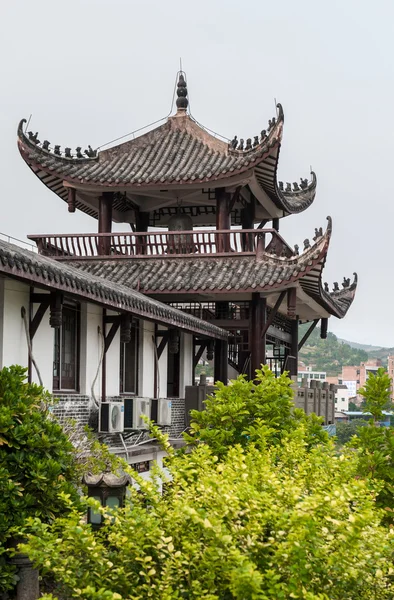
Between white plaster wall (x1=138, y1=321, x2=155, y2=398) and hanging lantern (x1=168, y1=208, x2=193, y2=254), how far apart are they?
6374mm

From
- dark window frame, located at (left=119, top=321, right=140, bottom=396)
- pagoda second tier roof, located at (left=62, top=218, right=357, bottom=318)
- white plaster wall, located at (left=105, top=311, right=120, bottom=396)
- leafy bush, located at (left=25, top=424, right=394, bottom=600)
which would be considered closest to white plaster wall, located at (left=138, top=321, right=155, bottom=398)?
dark window frame, located at (left=119, top=321, right=140, bottom=396)

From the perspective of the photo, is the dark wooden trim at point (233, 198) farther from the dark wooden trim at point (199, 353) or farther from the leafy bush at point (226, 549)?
the leafy bush at point (226, 549)

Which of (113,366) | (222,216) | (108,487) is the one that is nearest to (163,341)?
(113,366)

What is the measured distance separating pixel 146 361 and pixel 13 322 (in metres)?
5.76

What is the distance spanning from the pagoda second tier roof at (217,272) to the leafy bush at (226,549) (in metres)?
15.1

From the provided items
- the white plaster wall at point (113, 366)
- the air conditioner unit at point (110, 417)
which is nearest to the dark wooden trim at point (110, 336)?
the white plaster wall at point (113, 366)

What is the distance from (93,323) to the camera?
14.4 meters

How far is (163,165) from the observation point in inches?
979

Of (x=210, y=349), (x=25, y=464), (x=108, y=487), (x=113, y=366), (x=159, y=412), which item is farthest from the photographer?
(x=210, y=349)

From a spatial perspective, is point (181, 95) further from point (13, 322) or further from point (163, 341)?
point (13, 322)

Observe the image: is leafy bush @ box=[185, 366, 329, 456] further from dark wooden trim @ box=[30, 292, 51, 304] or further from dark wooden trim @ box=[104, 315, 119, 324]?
dark wooden trim @ box=[104, 315, 119, 324]

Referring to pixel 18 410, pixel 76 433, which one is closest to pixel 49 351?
pixel 76 433

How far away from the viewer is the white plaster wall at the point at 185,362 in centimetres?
1948

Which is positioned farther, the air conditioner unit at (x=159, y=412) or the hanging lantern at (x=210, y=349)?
the hanging lantern at (x=210, y=349)
